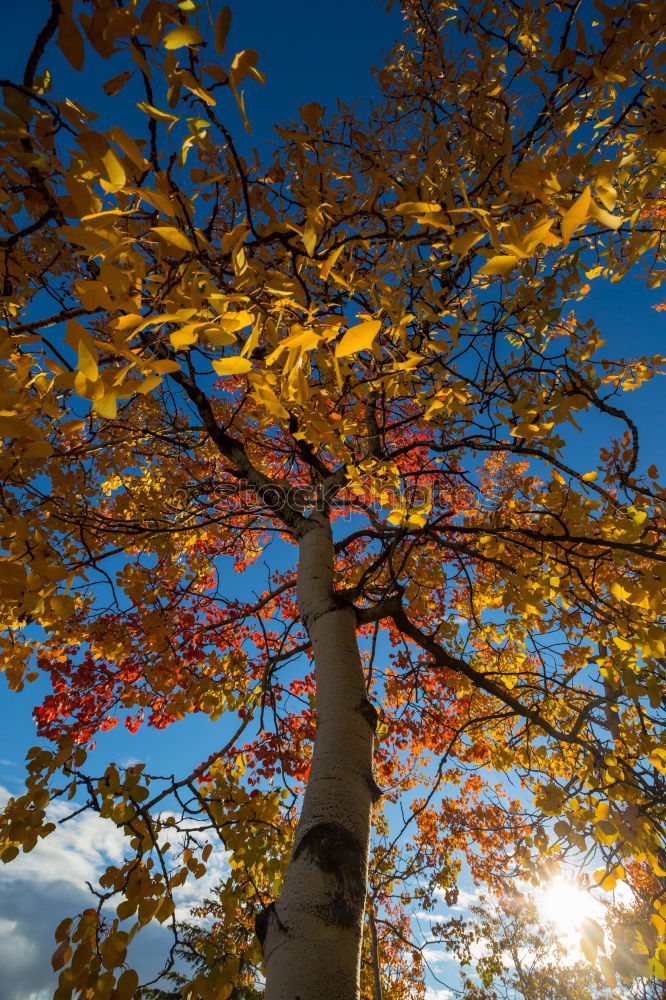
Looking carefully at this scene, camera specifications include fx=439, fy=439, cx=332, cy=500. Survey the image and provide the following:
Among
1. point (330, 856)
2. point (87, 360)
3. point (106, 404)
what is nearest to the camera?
point (87, 360)

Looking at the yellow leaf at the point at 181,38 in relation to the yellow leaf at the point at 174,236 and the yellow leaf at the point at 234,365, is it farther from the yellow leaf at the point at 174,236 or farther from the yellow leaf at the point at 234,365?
the yellow leaf at the point at 234,365

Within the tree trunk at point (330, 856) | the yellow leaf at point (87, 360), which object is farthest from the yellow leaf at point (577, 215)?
the tree trunk at point (330, 856)

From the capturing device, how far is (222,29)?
82 centimetres

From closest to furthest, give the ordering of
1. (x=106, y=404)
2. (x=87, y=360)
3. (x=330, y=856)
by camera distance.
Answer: (x=87, y=360), (x=106, y=404), (x=330, y=856)

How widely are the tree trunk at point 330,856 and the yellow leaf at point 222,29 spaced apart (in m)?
1.97

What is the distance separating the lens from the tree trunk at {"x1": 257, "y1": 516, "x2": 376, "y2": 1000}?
1.10 meters

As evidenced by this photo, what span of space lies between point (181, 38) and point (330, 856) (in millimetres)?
2006

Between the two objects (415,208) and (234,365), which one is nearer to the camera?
(234,365)

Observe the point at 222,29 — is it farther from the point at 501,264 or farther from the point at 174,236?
the point at 501,264

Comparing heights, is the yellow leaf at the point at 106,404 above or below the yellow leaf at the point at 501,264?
below

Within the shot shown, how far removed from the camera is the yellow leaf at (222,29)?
2.68 feet

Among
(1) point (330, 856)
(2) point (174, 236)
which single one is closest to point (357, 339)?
(2) point (174, 236)

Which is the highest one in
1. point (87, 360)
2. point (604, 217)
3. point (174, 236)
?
point (604, 217)

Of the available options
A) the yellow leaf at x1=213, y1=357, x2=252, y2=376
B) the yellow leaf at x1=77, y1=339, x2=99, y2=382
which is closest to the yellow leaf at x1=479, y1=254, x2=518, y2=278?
the yellow leaf at x1=213, y1=357, x2=252, y2=376
